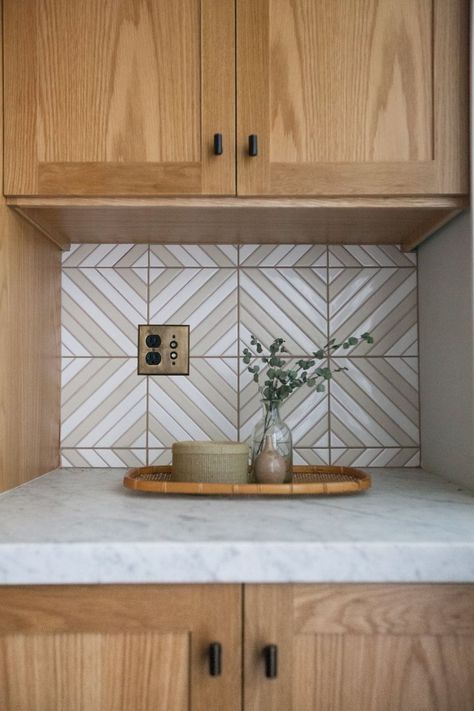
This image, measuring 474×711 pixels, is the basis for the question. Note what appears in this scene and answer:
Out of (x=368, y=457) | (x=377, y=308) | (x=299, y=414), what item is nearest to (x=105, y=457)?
(x=299, y=414)

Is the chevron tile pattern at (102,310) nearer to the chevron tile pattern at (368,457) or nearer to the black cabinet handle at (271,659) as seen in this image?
the chevron tile pattern at (368,457)

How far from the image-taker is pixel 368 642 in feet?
3.00

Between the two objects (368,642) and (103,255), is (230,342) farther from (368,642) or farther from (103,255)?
(368,642)

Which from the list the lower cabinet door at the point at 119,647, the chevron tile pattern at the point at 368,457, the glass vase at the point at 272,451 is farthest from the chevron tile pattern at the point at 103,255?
the lower cabinet door at the point at 119,647

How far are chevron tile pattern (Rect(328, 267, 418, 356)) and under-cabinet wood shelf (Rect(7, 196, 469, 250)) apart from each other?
87 millimetres

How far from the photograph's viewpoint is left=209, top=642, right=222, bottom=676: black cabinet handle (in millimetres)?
905

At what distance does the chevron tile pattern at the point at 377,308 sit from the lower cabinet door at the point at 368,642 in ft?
2.69

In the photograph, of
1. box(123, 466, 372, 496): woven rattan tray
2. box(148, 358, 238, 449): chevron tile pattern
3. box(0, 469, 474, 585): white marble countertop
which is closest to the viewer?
box(0, 469, 474, 585): white marble countertop

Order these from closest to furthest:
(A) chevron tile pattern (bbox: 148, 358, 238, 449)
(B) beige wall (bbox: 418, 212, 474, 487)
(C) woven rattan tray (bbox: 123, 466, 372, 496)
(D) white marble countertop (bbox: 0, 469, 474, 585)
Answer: (D) white marble countertop (bbox: 0, 469, 474, 585) → (C) woven rattan tray (bbox: 123, 466, 372, 496) → (B) beige wall (bbox: 418, 212, 474, 487) → (A) chevron tile pattern (bbox: 148, 358, 238, 449)

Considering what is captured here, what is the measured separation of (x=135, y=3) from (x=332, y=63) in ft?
1.26

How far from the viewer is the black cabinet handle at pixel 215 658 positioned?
35.6 inches

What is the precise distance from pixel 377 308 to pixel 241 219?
45 centimetres

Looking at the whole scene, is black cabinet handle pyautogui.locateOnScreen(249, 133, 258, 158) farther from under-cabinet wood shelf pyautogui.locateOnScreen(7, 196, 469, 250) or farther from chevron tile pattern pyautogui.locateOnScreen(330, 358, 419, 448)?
chevron tile pattern pyautogui.locateOnScreen(330, 358, 419, 448)

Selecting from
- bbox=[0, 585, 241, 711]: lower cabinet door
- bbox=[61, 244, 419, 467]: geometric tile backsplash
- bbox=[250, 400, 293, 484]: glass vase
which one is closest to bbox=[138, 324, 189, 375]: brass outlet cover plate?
bbox=[61, 244, 419, 467]: geometric tile backsplash
